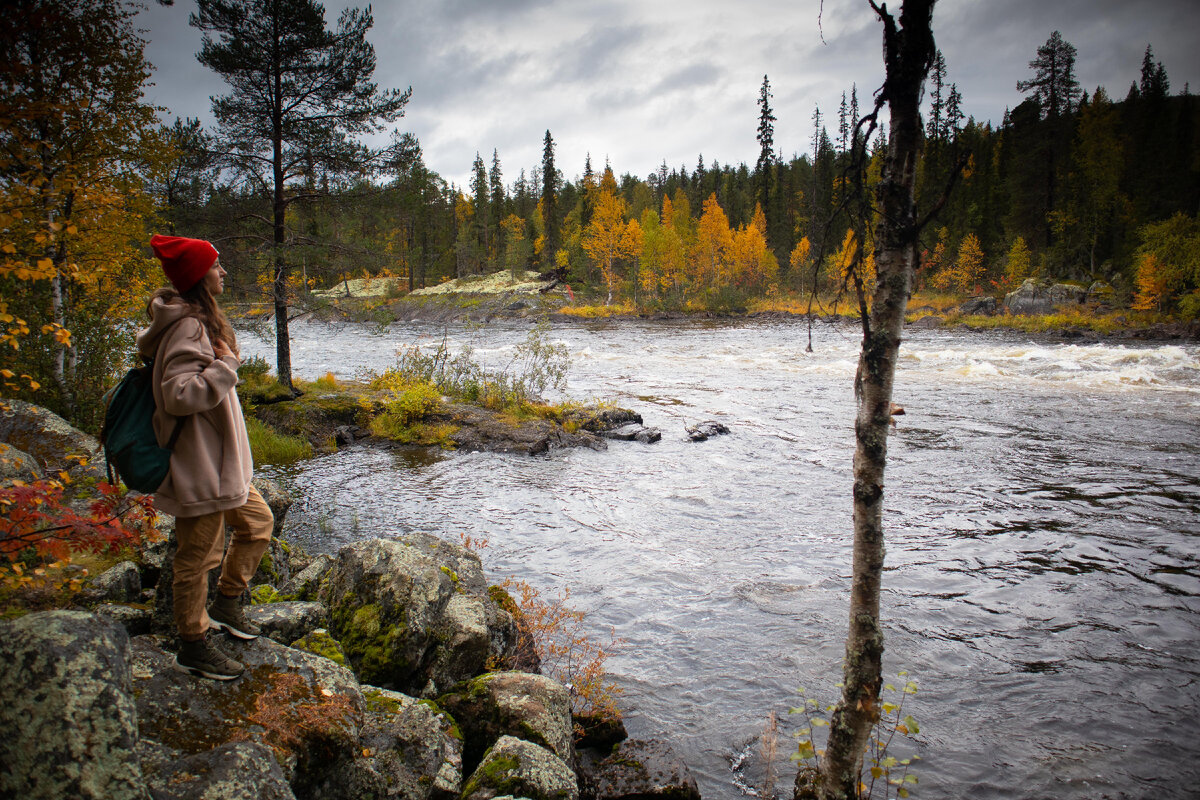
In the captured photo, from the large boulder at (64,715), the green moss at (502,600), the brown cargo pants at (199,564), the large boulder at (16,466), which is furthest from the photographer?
the green moss at (502,600)

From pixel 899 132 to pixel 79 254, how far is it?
13701 millimetres

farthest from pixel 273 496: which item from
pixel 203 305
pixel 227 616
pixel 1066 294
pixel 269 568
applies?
pixel 1066 294

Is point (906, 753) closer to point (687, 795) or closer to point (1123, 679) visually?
point (687, 795)

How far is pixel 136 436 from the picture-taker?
3117mm

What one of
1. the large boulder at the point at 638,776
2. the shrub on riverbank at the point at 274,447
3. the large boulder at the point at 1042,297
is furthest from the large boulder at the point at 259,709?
the large boulder at the point at 1042,297

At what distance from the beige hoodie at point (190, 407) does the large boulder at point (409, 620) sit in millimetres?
1993

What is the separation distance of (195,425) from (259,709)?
1604 millimetres

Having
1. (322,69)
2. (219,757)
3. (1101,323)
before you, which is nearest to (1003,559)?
(219,757)

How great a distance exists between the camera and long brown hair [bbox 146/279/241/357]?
10.8 feet

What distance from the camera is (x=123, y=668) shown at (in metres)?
2.53

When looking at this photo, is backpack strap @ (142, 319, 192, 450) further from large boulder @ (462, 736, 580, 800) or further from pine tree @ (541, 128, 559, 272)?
pine tree @ (541, 128, 559, 272)

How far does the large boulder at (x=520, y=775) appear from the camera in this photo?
3.46 meters

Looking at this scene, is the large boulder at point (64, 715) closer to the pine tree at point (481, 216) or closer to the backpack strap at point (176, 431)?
the backpack strap at point (176, 431)

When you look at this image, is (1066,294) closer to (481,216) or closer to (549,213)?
→ (549,213)
